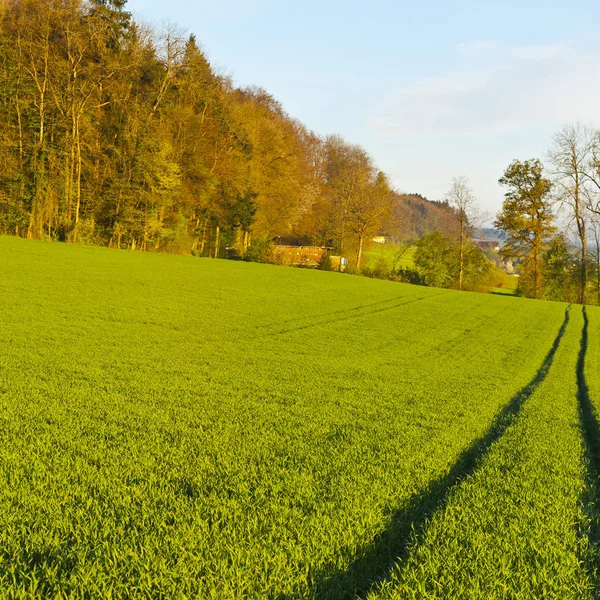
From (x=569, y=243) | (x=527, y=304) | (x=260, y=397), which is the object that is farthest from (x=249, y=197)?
(x=260, y=397)

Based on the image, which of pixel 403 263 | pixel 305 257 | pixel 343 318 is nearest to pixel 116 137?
pixel 305 257

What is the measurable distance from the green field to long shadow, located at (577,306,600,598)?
3 cm

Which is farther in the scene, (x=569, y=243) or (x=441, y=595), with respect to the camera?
(x=569, y=243)

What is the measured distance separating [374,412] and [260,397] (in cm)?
165

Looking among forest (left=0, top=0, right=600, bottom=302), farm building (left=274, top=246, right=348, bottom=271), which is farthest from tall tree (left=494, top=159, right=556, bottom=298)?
farm building (left=274, top=246, right=348, bottom=271)

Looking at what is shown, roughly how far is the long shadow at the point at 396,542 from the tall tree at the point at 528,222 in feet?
131

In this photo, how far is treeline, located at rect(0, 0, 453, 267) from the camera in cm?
3011

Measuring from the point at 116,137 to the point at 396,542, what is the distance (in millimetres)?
37524

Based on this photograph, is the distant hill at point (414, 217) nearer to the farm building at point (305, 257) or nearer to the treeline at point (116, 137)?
the treeline at point (116, 137)

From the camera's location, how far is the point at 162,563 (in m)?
2.47

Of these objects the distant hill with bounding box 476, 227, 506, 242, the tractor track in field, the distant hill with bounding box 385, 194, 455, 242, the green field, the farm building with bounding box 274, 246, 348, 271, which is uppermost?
the distant hill with bounding box 385, 194, 455, 242

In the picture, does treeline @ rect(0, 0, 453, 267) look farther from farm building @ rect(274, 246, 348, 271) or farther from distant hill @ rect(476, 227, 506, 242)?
farm building @ rect(274, 246, 348, 271)

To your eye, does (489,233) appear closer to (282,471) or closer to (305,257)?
(305,257)

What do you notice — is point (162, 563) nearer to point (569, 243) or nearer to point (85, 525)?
point (85, 525)
